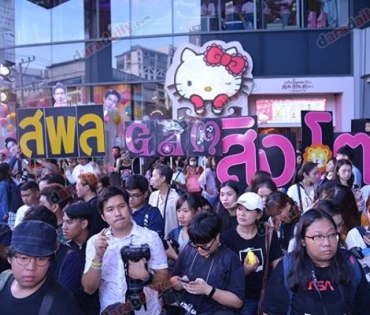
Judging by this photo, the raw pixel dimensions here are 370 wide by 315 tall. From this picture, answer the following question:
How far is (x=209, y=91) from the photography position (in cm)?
1608

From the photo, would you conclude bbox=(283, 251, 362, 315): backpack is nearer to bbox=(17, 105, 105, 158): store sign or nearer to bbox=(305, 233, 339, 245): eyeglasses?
bbox=(305, 233, 339, 245): eyeglasses

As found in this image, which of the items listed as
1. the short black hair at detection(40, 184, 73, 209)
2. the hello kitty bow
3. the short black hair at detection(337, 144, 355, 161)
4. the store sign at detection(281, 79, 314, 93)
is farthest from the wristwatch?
the store sign at detection(281, 79, 314, 93)

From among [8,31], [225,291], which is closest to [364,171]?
[225,291]

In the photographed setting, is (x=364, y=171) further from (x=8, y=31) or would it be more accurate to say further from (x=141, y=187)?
(x=8, y=31)

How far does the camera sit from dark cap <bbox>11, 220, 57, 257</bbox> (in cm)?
256

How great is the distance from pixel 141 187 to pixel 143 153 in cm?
344

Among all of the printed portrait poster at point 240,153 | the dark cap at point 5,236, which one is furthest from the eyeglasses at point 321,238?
the printed portrait poster at point 240,153

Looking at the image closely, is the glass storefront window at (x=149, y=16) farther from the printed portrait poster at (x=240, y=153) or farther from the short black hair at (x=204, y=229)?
the short black hair at (x=204, y=229)

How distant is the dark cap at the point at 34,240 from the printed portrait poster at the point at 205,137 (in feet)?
15.8

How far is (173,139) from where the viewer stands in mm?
8430

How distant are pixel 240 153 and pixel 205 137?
0.84 m

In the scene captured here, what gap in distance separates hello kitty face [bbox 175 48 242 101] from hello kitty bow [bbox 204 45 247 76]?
0.09 metres

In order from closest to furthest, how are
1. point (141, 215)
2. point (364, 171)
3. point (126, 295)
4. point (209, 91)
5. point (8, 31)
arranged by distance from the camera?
point (126, 295) < point (141, 215) < point (364, 171) < point (209, 91) < point (8, 31)

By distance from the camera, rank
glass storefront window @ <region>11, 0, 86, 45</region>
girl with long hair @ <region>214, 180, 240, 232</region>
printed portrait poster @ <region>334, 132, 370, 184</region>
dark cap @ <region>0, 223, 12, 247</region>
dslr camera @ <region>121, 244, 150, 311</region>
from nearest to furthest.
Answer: dslr camera @ <region>121, 244, 150, 311</region> < dark cap @ <region>0, 223, 12, 247</region> < girl with long hair @ <region>214, 180, 240, 232</region> < printed portrait poster @ <region>334, 132, 370, 184</region> < glass storefront window @ <region>11, 0, 86, 45</region>
